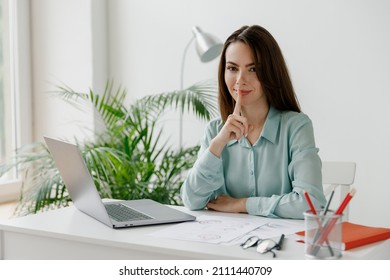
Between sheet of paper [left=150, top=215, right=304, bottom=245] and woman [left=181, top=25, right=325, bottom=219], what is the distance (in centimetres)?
13

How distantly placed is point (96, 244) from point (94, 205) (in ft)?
0.63

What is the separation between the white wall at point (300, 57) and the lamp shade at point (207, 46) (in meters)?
0.35

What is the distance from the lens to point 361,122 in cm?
324

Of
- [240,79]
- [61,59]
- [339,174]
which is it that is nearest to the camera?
[240,79]

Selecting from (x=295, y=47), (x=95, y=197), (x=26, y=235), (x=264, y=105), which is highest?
(x=295, y=47)

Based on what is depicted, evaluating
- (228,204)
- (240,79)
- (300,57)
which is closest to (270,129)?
(240,79)

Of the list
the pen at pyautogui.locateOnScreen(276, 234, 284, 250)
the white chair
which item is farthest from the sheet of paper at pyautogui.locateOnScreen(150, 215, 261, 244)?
the white chair

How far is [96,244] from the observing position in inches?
65.7

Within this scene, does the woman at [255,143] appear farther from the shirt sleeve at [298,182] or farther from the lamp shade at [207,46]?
the lamp shade at [207,46]

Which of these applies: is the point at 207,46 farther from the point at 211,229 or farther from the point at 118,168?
the point at 211,229

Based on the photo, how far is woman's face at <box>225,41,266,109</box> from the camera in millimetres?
2115
